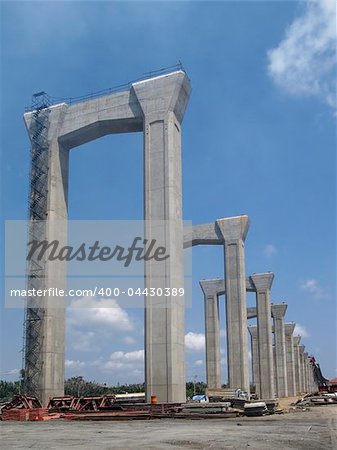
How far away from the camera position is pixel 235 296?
5078 centimetres

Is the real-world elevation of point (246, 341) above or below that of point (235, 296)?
below

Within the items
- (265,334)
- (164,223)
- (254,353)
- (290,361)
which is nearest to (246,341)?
(265,334)

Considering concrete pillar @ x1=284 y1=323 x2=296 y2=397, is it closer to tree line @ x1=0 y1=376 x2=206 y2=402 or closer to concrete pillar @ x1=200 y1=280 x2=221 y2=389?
tree line @ x1=0 y1=376 x2=206 y2=402

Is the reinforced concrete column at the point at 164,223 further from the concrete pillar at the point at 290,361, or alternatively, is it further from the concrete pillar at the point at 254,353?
the concrete pillar at the point at 290,361

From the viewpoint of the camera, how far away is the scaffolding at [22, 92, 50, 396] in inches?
1302

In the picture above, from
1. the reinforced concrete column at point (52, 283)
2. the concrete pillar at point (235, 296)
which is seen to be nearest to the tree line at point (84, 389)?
the concrete pillar at point (235, 296)

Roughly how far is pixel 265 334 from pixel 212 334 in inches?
296

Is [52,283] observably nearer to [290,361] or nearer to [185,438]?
[185,438]

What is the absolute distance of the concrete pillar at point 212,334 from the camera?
57.8 meters

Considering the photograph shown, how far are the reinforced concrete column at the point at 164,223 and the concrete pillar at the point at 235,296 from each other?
19248 mm

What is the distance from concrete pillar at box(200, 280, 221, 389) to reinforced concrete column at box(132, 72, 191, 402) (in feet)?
93.6

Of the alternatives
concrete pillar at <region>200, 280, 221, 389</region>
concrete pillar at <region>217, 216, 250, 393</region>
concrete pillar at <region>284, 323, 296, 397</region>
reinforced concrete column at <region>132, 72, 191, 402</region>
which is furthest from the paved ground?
concrete pillar at <region>284, 323, 296, 397</region>

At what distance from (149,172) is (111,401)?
13.0 metres

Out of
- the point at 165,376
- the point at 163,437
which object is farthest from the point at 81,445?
the point at 165,376
